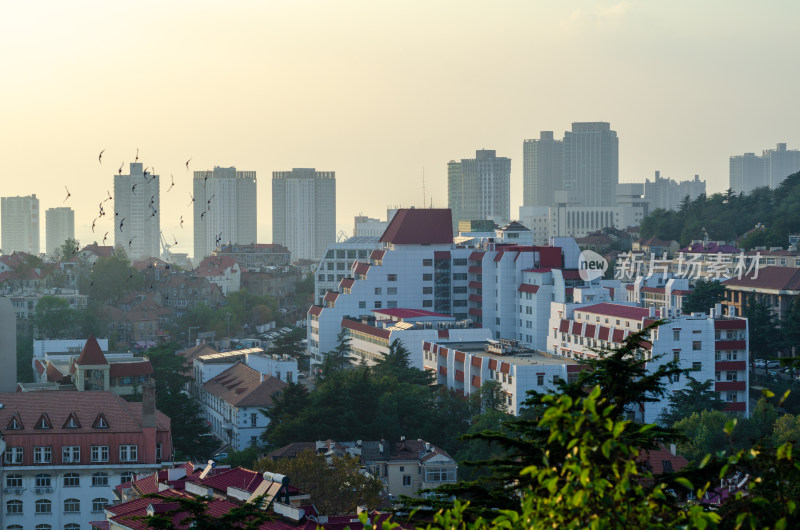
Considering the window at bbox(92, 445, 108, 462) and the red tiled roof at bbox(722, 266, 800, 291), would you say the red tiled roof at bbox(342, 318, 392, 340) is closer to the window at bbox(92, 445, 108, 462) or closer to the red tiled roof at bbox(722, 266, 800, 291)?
the window at bbox(92, 445, 108, 462)

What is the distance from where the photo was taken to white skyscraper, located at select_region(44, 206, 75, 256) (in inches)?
5620

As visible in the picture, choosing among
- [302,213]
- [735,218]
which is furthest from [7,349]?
[302,213]

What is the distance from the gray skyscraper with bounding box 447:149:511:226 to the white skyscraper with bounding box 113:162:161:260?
38.8m

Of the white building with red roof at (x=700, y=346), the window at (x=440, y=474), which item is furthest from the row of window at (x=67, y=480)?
the white building with red roof at (x=700, y=346)

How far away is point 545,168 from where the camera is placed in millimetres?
195250

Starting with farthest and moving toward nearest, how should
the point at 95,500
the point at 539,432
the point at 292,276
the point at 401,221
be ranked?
the point at 292,276 < the point at 401,221 < the point at 95,500 < the point at 539,432

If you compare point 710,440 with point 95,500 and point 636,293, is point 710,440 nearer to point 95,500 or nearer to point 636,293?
point 95,500

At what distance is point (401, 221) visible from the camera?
5650 centimetres

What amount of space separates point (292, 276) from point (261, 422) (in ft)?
174

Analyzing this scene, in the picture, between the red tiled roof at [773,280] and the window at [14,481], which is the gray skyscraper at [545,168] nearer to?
the red tiled roof at [773,280]

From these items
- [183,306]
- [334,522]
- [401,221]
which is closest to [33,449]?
[334,522]

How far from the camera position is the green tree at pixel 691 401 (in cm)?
3569

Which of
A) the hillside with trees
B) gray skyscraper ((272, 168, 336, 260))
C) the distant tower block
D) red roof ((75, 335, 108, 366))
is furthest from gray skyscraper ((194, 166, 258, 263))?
the distant tower block

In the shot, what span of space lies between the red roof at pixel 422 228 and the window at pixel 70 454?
98.3ft
